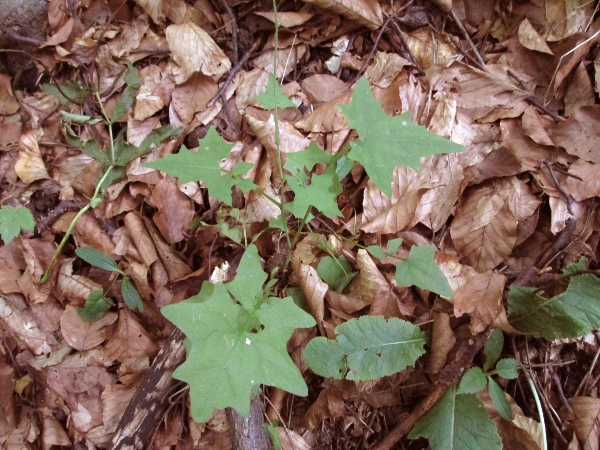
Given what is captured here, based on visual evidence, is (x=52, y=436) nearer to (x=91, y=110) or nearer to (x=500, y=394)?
(x=91, y=110)

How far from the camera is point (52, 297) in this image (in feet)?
8.12

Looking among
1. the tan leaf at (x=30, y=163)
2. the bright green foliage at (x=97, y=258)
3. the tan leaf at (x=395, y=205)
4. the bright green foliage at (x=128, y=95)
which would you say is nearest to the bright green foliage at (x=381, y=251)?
the tan leaf at (x=395, y=205)

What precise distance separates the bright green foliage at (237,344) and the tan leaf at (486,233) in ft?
3.28

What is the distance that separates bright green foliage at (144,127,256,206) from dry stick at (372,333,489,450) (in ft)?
3.85

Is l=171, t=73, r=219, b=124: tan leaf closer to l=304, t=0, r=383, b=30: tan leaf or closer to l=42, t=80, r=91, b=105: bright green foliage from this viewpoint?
l=42, t=80, r=91, b=105: bright green foliage

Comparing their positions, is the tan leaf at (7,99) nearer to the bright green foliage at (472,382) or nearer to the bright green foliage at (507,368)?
the bright green foliage at (472,382)

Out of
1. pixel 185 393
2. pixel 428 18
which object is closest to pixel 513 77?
pixel 428 18

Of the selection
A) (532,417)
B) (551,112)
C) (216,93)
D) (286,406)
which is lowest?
(286,406)

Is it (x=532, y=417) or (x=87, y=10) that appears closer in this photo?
(x=532, y=417)

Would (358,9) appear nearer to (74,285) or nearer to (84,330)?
(74,285)

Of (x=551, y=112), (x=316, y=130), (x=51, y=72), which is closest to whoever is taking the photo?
(x=551, y=112)

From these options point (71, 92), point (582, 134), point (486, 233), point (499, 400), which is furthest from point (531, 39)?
point (71, 92)

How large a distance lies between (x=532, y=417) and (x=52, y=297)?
2.56 meters

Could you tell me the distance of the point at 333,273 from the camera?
213cm
